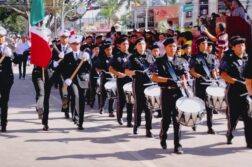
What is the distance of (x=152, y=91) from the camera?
32.8 feet

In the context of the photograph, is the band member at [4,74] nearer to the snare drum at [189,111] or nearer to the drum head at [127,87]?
the drum head at [127,87]

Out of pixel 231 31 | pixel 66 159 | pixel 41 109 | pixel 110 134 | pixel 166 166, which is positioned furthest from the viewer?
pixel 231 31

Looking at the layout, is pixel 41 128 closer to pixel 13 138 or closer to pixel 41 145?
pixel 13 138

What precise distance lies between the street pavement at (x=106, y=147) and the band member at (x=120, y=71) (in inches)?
13.5

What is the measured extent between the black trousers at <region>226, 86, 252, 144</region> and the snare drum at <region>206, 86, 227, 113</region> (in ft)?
1.67

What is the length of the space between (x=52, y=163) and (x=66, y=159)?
329 millimetres

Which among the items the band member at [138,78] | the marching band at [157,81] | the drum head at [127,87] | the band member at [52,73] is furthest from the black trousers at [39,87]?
the band member at [138,78]

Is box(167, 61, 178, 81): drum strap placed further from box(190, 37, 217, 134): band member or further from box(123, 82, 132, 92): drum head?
box(123, 82, 132, 92): drum head

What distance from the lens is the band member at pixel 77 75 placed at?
10922 mm

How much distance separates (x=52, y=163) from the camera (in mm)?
7984

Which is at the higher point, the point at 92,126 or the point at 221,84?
the point at 221,84

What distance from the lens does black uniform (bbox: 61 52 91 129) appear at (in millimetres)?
10930

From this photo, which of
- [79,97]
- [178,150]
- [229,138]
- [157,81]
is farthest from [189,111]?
[79,97]

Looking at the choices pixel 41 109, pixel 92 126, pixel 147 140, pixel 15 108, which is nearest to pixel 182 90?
pixel 147 140
